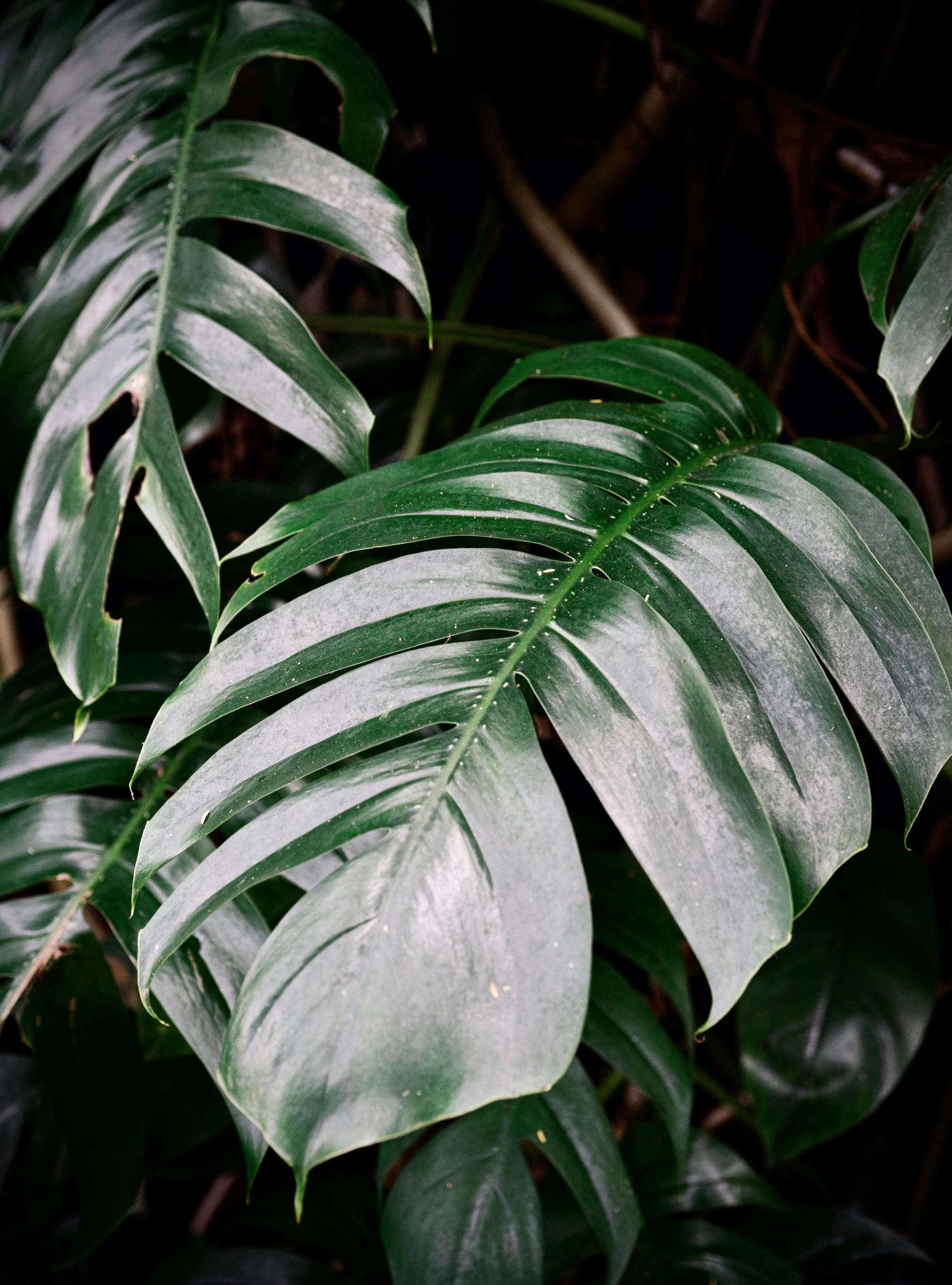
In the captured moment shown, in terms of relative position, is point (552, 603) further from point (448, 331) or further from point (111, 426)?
point (111, 426)

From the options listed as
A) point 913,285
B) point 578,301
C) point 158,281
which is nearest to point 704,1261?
point 913,285

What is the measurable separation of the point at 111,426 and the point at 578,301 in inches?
26.5

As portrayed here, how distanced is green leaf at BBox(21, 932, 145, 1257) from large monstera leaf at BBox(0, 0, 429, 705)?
0.18 metres

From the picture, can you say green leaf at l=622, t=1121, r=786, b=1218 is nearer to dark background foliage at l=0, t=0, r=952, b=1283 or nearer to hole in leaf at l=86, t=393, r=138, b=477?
dark background foliage at l=0, t=0, r=952, b=1283

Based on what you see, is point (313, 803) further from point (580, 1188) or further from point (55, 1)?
point (55, 1)

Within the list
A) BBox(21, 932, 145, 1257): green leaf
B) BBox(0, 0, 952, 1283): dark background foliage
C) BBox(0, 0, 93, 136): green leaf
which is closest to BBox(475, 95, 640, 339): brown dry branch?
BBox(0, 0, 952, 1283): dark background foliage

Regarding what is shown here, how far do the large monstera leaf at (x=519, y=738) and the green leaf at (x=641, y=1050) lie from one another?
0.94 feet

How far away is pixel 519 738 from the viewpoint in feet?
1.16

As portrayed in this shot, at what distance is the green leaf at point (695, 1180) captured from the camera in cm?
81

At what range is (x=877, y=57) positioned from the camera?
1102 millimetres

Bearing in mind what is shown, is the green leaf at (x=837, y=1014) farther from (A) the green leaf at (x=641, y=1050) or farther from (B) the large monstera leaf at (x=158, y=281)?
(B) the large monstera leaf at (x=158, y=281)

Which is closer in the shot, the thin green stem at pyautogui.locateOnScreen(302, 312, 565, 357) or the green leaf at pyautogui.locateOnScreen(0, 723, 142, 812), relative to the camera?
the green leaf at pyautogui.locateOnScreen(0, 723, 142, 812)

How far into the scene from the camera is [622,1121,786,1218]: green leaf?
0.81 meters

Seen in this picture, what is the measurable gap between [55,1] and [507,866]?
100 cm
